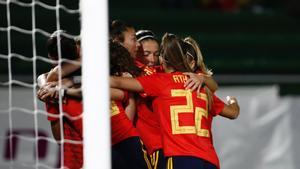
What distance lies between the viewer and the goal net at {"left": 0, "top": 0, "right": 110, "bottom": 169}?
350cm

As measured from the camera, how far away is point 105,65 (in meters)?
3.50

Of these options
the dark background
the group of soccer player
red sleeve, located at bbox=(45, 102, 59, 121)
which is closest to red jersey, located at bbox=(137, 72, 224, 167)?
the group of soccer player

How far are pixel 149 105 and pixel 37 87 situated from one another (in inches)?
52.4

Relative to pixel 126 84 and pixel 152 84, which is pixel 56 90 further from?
pixel 152 84

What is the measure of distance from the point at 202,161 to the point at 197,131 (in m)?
0.15

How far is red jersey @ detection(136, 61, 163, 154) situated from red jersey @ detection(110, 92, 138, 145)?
0.13 m

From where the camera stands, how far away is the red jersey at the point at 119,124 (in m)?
4.45

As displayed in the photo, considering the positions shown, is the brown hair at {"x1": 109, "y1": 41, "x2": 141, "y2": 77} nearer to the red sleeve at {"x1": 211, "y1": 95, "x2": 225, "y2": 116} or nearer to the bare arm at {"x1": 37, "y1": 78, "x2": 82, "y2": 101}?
the bare arm at {"x1": 37, "y1": 78, "x2": 82, "y2": 101}

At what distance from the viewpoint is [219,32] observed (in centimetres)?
910

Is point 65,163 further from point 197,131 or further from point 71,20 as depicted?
point 71,20

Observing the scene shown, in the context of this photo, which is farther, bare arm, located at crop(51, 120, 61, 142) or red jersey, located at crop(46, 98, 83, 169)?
bare arm, located at crop(51, 120, 61, 142)

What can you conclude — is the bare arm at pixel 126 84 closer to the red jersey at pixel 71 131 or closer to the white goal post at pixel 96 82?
the red jersey at pixel 71 131

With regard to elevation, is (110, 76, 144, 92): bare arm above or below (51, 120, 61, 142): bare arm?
above

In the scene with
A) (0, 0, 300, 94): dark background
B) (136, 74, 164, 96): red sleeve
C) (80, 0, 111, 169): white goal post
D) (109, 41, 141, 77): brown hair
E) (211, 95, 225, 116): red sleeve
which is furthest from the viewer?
(0, 0, 300, 94): dark background
